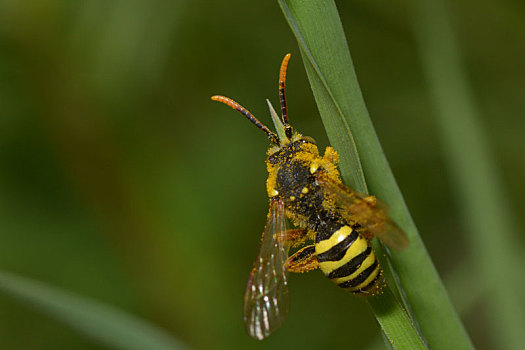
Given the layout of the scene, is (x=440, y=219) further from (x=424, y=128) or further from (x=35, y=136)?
(x=35, y=136)

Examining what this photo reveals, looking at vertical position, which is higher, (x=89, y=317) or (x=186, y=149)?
(x=186, y=149)

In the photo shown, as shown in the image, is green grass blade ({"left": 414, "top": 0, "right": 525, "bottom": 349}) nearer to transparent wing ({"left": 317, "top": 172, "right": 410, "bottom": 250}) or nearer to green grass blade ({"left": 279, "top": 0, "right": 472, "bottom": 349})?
transparent wing ({"left": 317, "top": 172, "right": 410, "bottom": 250})

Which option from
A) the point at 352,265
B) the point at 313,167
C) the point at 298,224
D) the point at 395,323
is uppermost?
the point at 313,167

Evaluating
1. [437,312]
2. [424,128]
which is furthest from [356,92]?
[424,128]

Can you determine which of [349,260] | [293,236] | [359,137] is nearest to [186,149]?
[293,236]

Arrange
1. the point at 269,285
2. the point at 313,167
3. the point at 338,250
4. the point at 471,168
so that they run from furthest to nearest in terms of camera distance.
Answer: the point at 471,168, the point at 269,285, the point at 313,167, the point at 338,250

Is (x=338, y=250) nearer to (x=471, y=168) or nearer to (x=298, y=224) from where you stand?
(x=298, y=224)

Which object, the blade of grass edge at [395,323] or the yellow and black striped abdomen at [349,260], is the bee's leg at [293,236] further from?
the blade of grass edge at [395,323]
